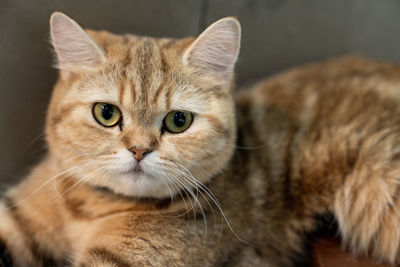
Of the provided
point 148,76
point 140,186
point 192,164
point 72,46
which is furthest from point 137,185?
point 72,46

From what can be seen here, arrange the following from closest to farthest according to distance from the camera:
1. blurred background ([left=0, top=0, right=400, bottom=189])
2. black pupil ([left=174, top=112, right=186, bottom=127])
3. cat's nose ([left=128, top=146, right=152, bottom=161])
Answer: cat's nose ([left=128, top=146, right=152, bottom=161])
black pupil ([left=174, top=112, right=186, bottom=127])
blurred background ([left=0, top=0, right=400, bottom=189])

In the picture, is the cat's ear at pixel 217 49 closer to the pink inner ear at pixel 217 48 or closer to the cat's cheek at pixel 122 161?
the pink inner ear at pixel 217 48

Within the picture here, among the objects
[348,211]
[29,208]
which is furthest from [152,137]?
[348,211]

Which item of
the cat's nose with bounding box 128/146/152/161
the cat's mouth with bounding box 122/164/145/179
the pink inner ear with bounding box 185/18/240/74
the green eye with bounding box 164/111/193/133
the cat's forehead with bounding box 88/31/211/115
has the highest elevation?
the pink inner ear with bounding box 185/18/240/74

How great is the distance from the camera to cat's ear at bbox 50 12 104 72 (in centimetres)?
106

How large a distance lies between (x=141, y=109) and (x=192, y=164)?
0.19 metres

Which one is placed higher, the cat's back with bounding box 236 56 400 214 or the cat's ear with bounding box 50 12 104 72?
the cat's ear with bounding box 50 12 104 72

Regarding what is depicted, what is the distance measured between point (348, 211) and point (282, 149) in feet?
0.90

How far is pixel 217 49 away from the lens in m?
1.14

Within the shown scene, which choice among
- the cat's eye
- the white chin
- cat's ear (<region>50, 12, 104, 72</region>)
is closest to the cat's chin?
the white chin

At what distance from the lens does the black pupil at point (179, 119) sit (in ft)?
3.57

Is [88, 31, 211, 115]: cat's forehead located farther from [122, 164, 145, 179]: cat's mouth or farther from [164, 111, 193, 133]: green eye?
[122, 164, 145, 179]: cat's mouth

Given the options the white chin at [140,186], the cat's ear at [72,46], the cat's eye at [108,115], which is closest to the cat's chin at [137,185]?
the white chin at [140,186]

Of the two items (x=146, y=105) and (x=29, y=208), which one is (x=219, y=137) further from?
(x=29, y=208)
